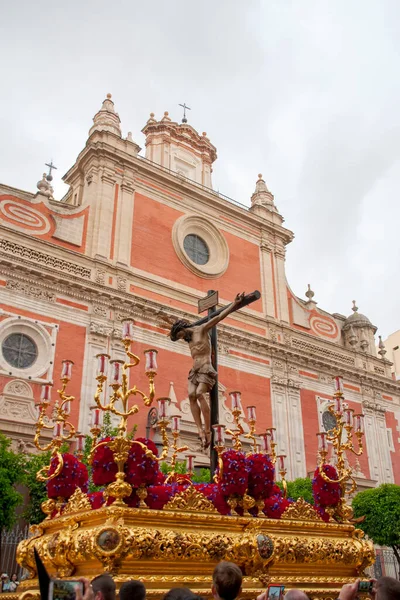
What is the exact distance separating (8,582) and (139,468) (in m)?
9.99

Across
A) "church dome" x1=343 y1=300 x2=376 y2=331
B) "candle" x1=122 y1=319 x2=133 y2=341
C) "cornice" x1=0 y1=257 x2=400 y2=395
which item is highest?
"church dome" x1=343 y1=300 x2=376 y2=331

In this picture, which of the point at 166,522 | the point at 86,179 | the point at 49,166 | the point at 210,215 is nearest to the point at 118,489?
the point at 166,522

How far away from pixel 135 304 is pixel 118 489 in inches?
565

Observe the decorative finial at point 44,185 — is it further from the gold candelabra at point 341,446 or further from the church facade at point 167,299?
the gold candelabra at point 341,446

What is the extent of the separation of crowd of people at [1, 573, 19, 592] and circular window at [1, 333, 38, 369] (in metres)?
5.50

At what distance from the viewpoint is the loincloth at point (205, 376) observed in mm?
7836

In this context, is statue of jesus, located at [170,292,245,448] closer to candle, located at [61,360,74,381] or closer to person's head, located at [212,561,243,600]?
candle, located at [61,360,74,381]

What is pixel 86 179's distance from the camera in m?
21.7

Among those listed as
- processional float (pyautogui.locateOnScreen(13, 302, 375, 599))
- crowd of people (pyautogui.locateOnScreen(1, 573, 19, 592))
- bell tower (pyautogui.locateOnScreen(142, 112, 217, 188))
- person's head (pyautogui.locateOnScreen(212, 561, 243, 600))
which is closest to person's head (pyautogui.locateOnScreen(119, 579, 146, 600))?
person's head (pyautogui.locateOnScreen(212, 561, 243, 600))

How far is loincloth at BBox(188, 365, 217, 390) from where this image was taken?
7.84m

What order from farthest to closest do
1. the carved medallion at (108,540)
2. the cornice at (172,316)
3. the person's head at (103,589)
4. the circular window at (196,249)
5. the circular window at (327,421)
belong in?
the circular window at (327,421)
the circular window at (196,249)
the cornice at (172,316)
the carved medallion at (108,540)
the person's head at (103,589)

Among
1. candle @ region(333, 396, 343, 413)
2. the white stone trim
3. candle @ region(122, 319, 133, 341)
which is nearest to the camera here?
candle @ region(122, 319, 133, 341)

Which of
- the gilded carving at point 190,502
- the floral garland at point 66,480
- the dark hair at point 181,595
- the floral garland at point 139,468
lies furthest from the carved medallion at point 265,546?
the dark hair at point 181,595

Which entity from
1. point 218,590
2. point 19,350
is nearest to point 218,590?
point 218,590
